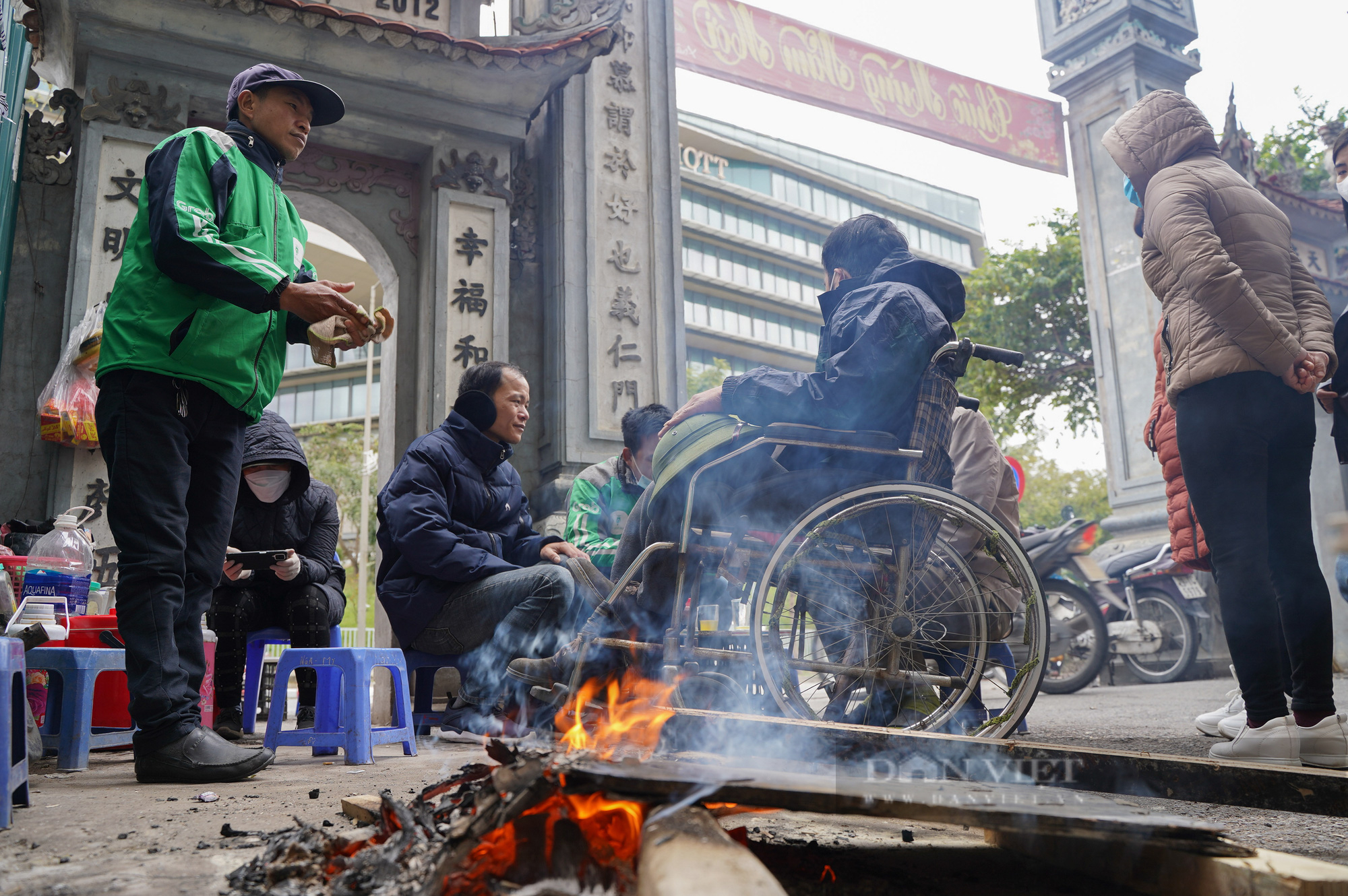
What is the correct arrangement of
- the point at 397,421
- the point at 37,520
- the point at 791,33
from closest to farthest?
the point at 37,520 → the point at 397,421 → the point at 791,33

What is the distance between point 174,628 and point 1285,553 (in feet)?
11.0

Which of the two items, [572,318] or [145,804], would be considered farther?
[572,318]

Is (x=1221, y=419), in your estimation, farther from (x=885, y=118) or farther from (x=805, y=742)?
(x=885, y=118)

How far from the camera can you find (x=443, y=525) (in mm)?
3748

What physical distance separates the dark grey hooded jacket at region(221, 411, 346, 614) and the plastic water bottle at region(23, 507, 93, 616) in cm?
56

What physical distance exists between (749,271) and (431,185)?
3663cm

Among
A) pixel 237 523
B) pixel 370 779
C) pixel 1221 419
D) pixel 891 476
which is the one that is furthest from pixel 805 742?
pixel 237 523

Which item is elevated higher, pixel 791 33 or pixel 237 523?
pixel 791 33

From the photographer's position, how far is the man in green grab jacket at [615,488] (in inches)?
179

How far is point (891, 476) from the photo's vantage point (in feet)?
9.34

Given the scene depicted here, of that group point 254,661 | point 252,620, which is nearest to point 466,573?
point 252,620

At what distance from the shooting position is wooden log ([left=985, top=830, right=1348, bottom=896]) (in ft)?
3.46

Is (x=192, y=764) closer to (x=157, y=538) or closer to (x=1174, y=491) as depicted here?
(x=157, y=538)

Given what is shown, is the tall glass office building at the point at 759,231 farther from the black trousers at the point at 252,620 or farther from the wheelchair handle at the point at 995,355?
the wheelchair handle at the point at 995,355
